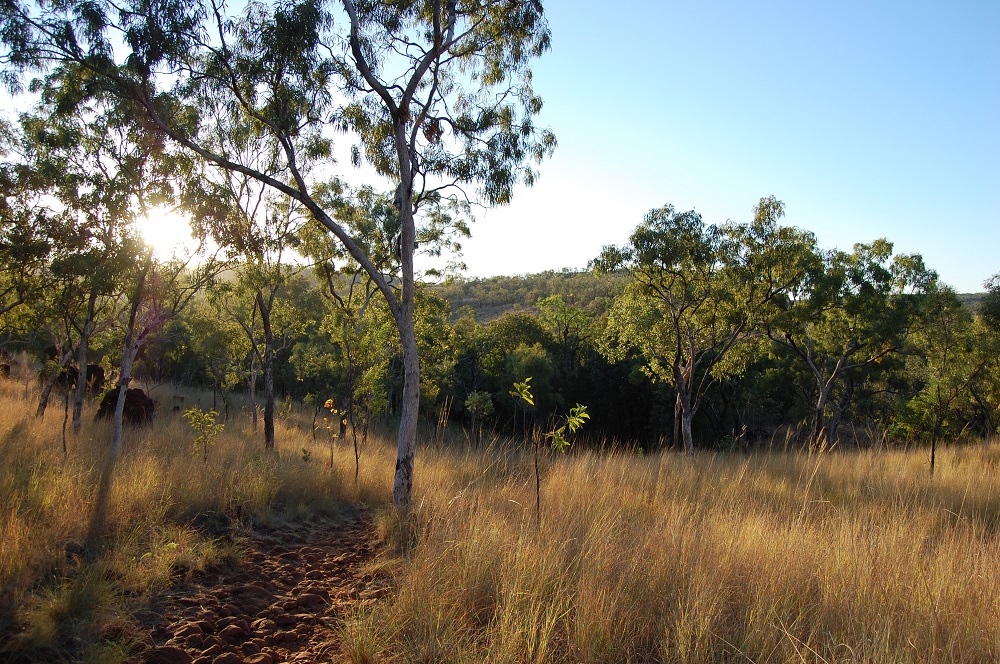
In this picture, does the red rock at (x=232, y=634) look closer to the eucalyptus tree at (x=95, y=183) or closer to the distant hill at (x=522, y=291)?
the eucalyptus tree at (x=95, y=183)

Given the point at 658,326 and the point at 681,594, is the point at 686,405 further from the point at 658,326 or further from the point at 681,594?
the point at 681,594

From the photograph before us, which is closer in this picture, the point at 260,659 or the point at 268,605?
the point at 260,659

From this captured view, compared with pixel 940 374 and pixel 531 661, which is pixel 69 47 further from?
pixel 940 374

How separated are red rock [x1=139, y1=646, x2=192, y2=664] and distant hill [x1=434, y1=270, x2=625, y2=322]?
57562mm

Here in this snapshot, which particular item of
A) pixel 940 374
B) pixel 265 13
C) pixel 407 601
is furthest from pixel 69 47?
pixel 940 374

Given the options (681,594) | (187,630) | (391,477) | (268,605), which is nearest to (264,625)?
(268,605)

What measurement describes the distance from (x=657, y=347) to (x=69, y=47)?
1347cm

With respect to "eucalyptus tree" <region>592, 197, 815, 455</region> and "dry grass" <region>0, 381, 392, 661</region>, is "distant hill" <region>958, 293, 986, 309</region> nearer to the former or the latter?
"eucalyptus tree" <region>592, 197, 815, 455</region>

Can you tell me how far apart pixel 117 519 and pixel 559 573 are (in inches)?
166

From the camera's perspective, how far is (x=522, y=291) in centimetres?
8125

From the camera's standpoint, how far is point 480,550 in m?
4.24

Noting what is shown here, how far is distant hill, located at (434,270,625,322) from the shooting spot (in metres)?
66.9

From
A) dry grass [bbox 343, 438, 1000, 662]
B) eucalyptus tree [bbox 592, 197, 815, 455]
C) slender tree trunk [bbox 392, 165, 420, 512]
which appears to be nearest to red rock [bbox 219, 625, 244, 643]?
dry grass [bbox 343, 438, 1000, 662]

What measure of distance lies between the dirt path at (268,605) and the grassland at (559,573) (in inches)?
8.3
